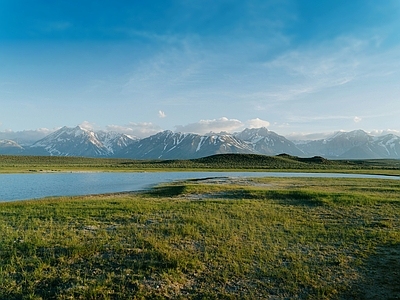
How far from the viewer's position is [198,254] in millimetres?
16109

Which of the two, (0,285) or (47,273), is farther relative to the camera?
(47,273)

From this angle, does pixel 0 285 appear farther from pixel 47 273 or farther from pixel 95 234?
pixel 95 234

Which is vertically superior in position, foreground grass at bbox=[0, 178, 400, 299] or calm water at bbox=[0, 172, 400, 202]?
foreground grass at bbox=[0, 178, 400, 299]

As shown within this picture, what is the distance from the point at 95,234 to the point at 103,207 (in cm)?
1011

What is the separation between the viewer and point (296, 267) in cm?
1453

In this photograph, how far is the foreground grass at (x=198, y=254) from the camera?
12.3 meters

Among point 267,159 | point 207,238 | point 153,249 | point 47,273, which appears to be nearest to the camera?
point 47,273

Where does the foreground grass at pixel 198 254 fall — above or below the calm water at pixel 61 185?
above

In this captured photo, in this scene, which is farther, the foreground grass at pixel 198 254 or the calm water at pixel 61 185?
the calm water at pixel 61 185

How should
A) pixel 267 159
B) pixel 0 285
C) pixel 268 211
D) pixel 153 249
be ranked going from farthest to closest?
pixel 267 159, pixel 268 211, pixel 153 249, pixel 0 285

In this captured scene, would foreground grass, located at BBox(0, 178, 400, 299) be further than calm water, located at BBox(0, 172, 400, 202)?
No

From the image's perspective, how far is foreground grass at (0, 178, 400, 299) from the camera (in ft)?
40.4

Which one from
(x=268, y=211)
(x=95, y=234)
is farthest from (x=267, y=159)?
(x=95, y=234)

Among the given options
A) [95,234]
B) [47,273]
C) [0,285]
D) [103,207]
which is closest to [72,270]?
[47,273]
